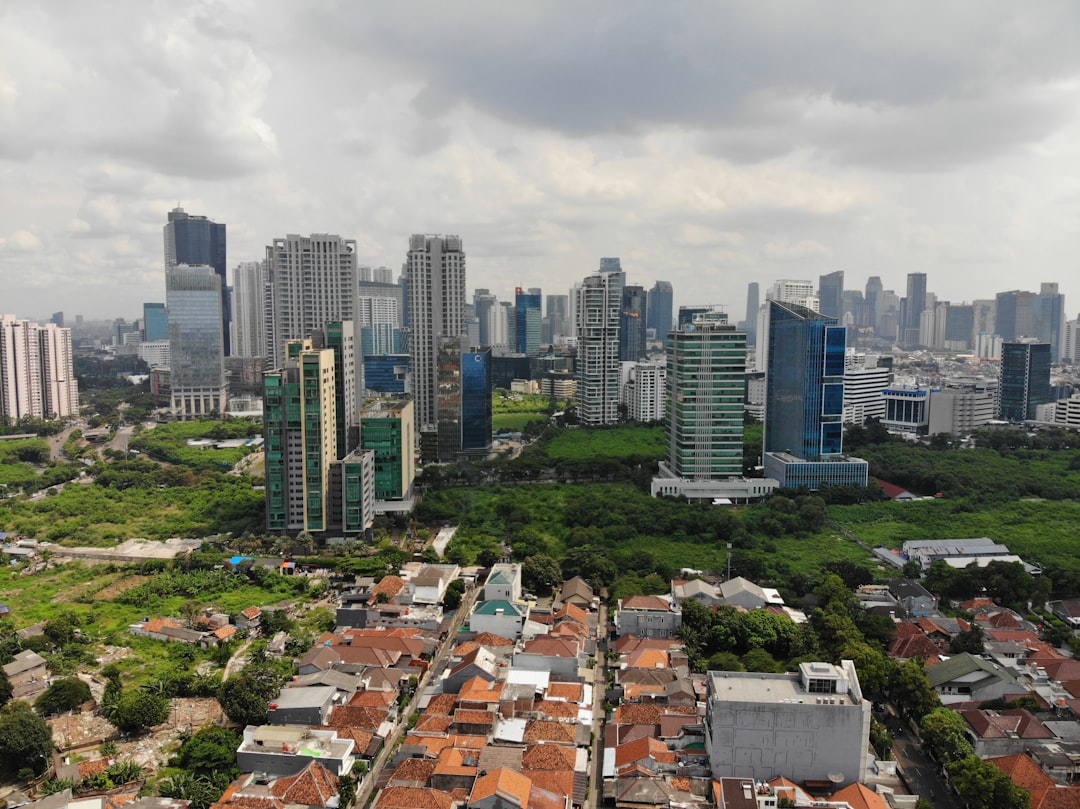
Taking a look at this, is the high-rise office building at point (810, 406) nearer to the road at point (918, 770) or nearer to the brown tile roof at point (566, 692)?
the road at point (918, 770)

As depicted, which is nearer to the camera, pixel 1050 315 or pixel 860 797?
pixel 860 797

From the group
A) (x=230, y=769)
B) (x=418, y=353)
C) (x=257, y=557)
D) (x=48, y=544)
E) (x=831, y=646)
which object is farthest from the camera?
(x=418, y=353)

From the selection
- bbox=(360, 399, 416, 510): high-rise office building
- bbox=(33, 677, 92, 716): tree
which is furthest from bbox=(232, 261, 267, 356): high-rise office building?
bbox=(33, 677, 92, 716): tree

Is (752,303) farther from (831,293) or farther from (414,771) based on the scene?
(414,771)

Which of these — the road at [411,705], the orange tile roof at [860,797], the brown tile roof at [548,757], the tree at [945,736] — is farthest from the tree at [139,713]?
the tree at [945,736]

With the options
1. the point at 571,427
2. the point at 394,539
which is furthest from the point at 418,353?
the point at 394,539

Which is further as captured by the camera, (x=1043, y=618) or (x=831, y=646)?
(x=1043, y=618)

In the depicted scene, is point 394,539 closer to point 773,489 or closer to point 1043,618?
point 773,489

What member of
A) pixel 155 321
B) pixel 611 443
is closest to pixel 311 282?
pixel 611 443
